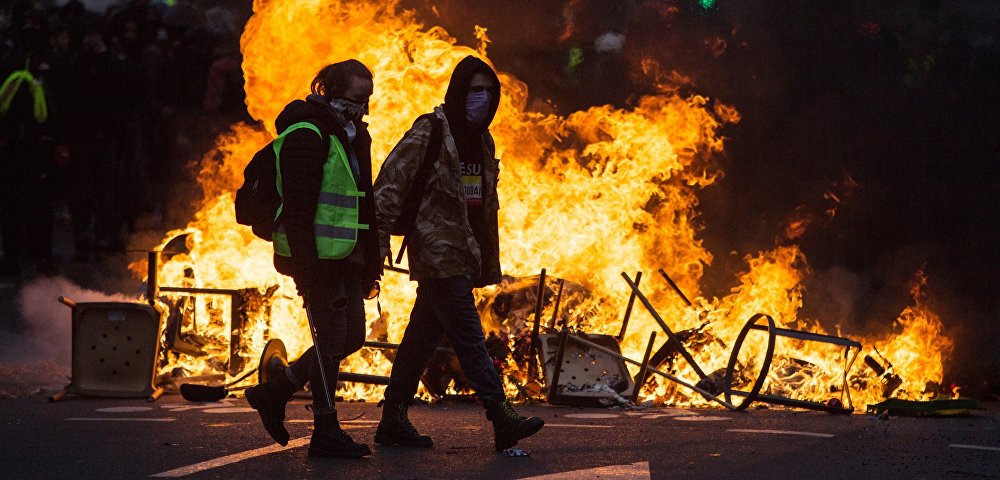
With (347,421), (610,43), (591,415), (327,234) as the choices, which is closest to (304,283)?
(327,234)

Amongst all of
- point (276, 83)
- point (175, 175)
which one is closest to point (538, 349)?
point (276, 83)

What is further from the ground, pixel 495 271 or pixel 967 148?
pixel 967 148

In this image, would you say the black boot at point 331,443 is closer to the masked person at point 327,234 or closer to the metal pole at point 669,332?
the masked person at point 327,234

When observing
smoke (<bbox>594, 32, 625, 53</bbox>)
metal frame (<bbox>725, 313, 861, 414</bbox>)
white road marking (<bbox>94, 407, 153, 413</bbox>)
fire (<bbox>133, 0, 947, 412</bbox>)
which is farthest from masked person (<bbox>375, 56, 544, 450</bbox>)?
smoke (<bbox>594, 32, 625, 53</bbox>)

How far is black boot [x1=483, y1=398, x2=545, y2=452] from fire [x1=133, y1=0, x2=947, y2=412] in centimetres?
352

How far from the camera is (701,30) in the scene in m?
16.6

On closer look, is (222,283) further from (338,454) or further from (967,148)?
(967,148)

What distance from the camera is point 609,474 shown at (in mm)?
6715

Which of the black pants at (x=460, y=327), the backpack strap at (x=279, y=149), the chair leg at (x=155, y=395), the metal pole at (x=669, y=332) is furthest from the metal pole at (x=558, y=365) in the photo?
the backpack strap at (x=279, y=149)

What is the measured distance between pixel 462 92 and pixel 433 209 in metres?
0.58

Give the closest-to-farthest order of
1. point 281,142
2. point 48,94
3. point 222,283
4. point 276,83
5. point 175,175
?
point 281,142, point 222,283, point 276,83, point 48,94, point 175,175

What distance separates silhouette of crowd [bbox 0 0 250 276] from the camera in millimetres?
15125

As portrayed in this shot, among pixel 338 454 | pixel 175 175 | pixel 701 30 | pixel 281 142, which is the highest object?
pixel 701 30

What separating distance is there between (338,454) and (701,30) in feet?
34.5
